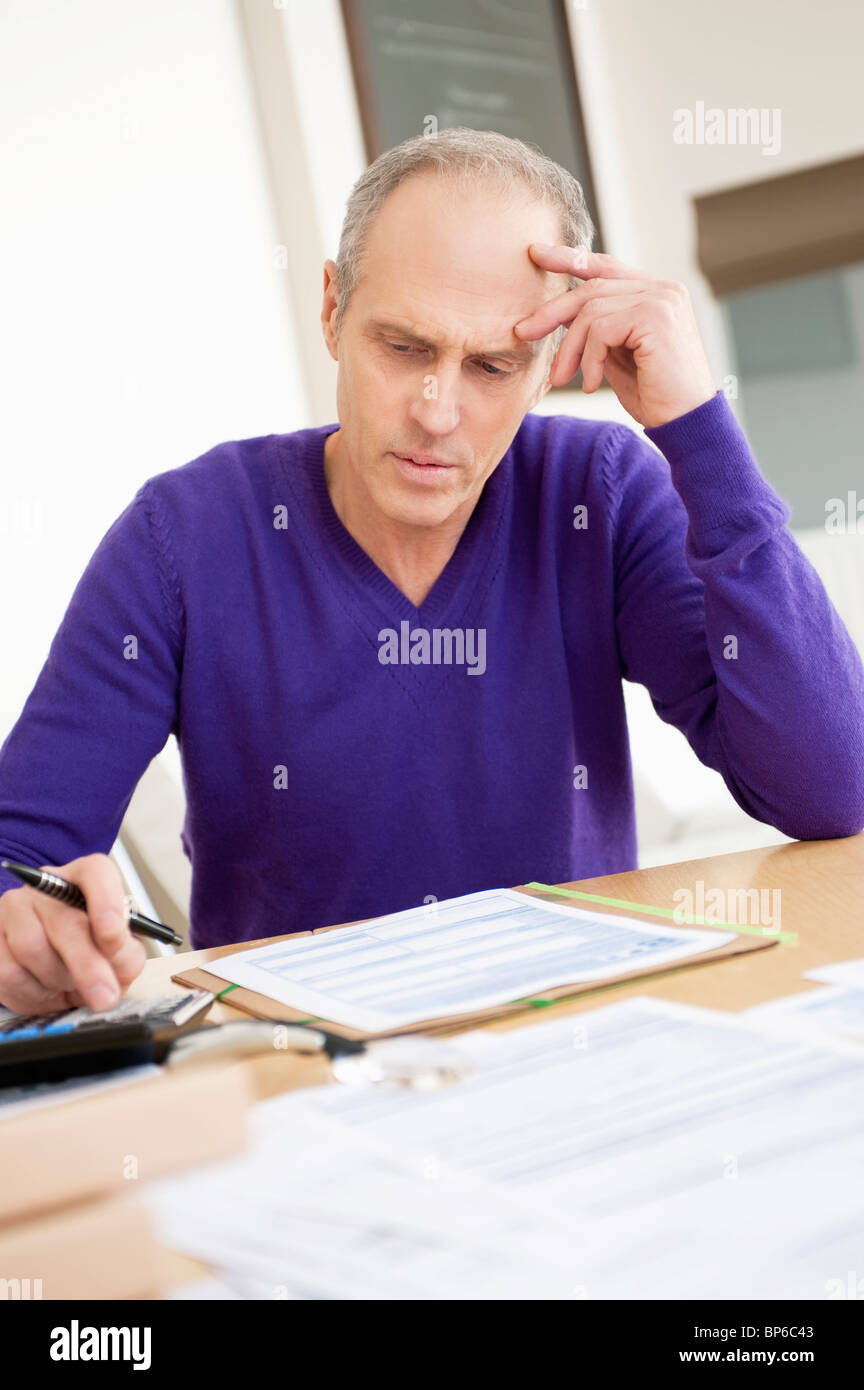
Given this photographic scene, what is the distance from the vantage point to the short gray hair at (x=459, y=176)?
1.25 meters

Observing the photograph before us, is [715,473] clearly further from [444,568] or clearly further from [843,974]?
[843,974]

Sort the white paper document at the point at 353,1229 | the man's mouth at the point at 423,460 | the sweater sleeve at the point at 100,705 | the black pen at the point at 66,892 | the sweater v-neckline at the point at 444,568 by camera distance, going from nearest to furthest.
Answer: the white paper document at the point at 353,1229 < the black pen at the point at 66,892 < the sweater sleeve at the point at 100,705 < the man's mouth at the point at 423,460 < the sweater v-neckline at the point at 444,568

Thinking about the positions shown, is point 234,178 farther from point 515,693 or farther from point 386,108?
point 515,693

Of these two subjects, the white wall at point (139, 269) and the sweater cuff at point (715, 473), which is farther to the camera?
the white wall at point (139, 269)

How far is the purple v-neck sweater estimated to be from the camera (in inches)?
47.8

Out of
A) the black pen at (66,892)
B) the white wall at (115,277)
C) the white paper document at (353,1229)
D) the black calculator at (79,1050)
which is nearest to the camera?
the white paper document at (353,1229)

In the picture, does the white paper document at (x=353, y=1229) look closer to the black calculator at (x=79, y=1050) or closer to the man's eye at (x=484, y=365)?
the black calculator at (x=79, y=1050)

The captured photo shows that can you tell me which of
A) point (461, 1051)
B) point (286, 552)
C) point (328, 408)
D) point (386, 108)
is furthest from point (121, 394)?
point (461, 1051)

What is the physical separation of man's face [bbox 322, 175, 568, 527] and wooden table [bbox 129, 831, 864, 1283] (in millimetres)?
439

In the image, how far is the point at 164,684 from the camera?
1315mm

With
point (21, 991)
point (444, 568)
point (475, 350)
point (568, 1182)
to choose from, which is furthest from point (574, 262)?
point (568, 1182)

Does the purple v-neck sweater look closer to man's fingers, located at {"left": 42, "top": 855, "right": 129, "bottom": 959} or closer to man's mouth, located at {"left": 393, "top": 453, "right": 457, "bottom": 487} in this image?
man's mouth, located at {"left": 393, "top": 453, "right": 457, "bottom": 487}

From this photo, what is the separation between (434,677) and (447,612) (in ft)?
0.25

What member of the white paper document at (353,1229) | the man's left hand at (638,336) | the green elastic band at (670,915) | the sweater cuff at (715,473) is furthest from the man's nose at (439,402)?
the white paper document at (353,1229)
